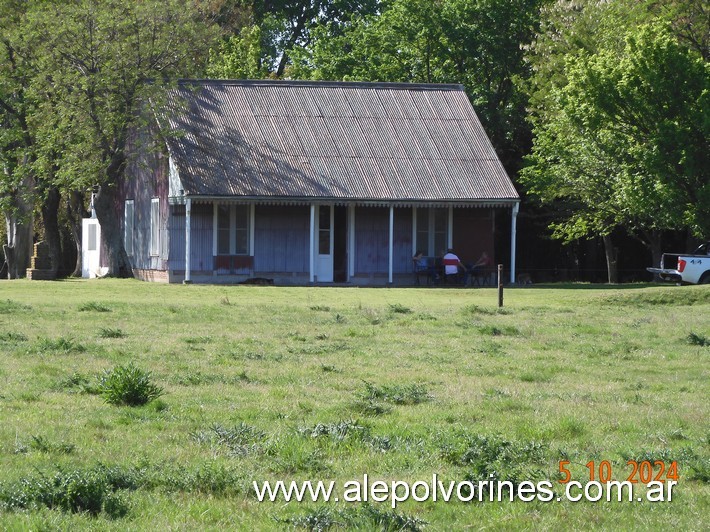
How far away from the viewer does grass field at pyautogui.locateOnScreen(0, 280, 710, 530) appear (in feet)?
25.2

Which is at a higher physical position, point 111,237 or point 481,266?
point 111,237

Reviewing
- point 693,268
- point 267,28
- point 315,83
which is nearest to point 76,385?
point 693,268

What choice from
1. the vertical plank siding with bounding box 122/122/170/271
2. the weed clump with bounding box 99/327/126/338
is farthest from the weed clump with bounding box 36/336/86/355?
the vertical plank siding with bounding box 122/122/170/271

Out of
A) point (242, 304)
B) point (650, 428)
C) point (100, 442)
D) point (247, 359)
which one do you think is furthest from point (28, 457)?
point (242, 304)

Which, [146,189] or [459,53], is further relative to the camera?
[459,53]

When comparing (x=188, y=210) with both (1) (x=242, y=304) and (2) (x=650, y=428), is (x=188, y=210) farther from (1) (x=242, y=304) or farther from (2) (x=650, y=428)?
(2) (x=650, y=428)

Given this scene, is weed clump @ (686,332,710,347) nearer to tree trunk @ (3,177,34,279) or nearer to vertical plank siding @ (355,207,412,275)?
vertical plank siding @ (355,207,412,275)

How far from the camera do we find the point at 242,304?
2728cm

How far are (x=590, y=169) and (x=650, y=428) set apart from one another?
115ft

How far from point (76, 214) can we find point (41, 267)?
13.6 meters

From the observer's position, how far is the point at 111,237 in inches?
1793

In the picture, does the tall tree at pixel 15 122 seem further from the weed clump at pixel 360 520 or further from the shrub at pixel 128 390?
the weed clump at pixel 360 520

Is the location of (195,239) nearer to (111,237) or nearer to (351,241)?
(351,241)

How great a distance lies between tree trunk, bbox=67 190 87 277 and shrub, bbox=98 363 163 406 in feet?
137
